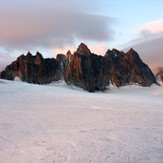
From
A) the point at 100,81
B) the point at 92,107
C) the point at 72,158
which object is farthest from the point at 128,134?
the point at 100,81

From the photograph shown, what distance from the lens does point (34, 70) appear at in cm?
9306

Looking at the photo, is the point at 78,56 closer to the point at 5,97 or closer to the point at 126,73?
the point at 126,73

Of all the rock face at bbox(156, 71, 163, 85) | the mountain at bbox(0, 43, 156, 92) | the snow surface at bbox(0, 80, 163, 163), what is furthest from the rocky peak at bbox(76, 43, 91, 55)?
the snow surface at bbox(0, 80, 163, 163)

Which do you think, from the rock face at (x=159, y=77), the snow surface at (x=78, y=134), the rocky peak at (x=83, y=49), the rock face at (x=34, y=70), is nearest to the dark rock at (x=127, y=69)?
the rock face at (x=159, y=77)

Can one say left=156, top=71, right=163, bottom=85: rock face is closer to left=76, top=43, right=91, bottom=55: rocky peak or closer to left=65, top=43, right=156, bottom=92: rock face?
left=65, top=43, right=156, bottom=92: rock face

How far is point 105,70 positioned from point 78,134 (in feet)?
256

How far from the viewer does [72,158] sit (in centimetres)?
1260

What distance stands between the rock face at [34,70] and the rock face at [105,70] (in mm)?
4929

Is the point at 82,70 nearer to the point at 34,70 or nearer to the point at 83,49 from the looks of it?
the point at 83,49

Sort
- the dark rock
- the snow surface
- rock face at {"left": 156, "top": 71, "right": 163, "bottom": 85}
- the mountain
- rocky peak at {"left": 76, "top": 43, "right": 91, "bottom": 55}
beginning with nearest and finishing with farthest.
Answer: the snow surface < the mountain < rocky peak at {"left": 76, "top": 43, "right": 91, "bottom": 55} < the dark rock < rock face at {"left": 156, "top": 71, "right": 163, "bottom": 85}

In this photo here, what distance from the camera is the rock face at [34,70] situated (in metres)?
91.8

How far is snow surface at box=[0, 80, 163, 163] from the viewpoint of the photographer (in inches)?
506

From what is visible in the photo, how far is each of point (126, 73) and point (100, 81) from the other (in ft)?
31.6

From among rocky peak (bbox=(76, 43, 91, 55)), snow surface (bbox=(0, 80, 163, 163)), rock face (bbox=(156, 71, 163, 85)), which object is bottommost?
snow surface (bbox=(0, 80, 163, 163))
